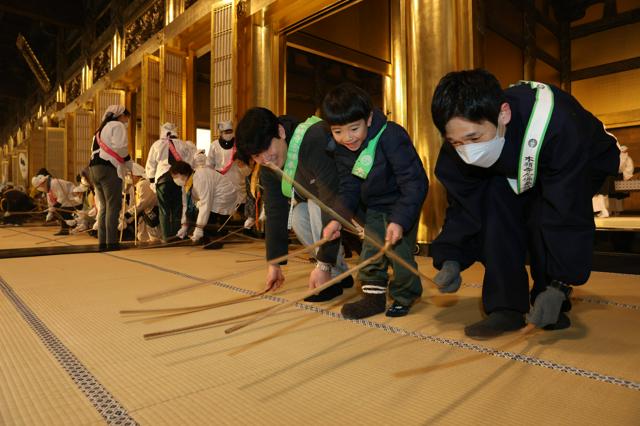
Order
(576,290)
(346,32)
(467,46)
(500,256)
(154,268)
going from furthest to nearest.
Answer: (346,32) → (467,46) → (154,268) → (576,290) → (500,256)

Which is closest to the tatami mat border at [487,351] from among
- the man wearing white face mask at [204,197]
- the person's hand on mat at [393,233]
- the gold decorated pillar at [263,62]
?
the person's hand on mat at [393,233]

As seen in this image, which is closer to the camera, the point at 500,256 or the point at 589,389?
the point at 589,389

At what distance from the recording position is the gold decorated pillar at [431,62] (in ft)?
9.87

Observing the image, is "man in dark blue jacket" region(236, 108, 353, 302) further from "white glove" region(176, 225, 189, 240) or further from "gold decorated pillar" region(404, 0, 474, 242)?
"white glove" region(176, 225, 189, 240)

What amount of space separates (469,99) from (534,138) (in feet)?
0.63

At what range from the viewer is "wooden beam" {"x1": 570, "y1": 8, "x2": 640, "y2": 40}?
19.4 feet

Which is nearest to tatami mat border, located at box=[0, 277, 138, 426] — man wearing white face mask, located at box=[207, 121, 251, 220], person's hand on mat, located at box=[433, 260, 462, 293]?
person's hand on mat, located at box=[433, 260, 462, 293]

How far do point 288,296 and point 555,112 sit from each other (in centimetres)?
110

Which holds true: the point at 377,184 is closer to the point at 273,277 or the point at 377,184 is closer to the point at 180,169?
the point at 273,277

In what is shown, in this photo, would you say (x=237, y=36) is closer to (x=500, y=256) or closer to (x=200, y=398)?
(x=500, y=256)

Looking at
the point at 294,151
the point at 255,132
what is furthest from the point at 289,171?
the point at 255,132

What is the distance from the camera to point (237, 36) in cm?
470

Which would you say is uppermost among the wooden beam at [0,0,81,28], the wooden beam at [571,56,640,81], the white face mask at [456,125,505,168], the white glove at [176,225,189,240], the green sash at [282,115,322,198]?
the wooden beam at [0,0,81,28]

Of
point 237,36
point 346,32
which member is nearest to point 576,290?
point 237,36
